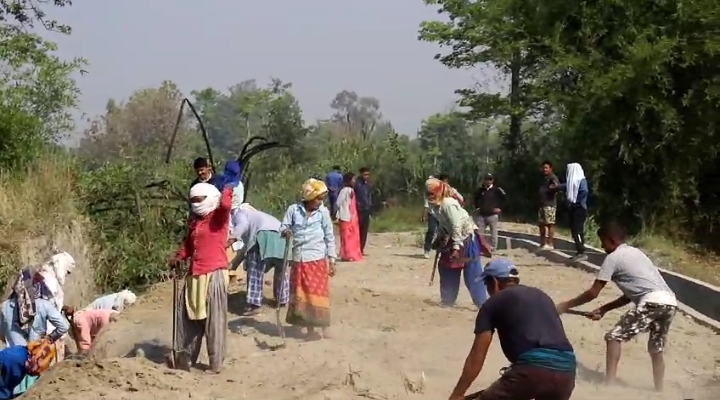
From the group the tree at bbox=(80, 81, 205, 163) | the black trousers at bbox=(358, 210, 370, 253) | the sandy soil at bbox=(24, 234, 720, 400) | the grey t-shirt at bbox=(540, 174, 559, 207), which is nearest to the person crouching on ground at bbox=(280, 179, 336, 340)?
the sandy soil at bbox=(24, 234, 720, 400)

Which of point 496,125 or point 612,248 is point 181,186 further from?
point 496,125

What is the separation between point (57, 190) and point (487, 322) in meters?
10.3

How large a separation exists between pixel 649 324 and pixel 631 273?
450mm

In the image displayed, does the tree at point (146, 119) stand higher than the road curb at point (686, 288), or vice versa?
the tree at point (146, 119)

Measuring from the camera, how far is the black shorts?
509cm

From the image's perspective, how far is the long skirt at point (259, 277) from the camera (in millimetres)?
10039

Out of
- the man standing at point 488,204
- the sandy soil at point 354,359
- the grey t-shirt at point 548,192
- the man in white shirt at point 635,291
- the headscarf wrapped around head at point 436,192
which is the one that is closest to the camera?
the man in white shirt at point 635,291

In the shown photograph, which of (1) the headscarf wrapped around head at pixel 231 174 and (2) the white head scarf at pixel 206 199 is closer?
(2) the white head scarf at pixel 206 199

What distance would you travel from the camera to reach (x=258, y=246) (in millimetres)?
10008

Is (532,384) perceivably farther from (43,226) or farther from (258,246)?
(43,226)

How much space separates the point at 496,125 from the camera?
38.2 metres

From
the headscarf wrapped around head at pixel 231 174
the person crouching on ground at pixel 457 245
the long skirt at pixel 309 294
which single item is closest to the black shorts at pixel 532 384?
the long skirt at pixel 309 294

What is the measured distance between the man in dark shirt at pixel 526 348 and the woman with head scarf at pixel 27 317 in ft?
14.7

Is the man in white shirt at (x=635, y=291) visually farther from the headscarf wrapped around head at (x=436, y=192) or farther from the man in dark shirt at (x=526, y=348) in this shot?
the headscarf wrapped around head at (x=436, y=192)
